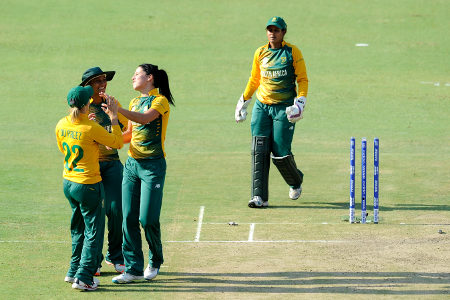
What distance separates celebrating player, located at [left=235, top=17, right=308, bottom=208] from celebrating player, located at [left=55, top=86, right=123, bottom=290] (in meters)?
3.87

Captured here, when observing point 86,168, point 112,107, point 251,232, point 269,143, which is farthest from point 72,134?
point 269,143

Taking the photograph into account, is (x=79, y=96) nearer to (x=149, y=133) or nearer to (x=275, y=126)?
(x=149, y=133)

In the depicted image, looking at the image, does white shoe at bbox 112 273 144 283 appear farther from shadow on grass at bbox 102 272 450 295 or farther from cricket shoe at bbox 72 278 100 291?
cricket shoe at bbox 72 278 100 291

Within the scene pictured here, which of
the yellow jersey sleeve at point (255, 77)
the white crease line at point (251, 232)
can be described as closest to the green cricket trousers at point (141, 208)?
the white crease line at point (251, 232)

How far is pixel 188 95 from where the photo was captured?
2184 cm

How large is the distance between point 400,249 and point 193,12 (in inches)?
752

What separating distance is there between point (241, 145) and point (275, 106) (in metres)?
4.49

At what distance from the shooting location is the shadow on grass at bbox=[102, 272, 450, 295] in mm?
9547

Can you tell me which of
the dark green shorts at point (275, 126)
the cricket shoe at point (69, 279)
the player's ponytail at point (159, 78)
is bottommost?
the cricket shoe at point (69, 279)

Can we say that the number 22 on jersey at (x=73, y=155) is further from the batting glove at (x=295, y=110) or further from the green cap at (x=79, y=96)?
the batting glove at (x=295, y=110)

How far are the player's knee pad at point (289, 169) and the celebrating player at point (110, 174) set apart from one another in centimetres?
332

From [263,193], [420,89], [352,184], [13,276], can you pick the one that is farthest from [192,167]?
[420,89]

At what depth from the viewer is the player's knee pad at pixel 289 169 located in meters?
13.1

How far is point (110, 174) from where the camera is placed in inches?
402
